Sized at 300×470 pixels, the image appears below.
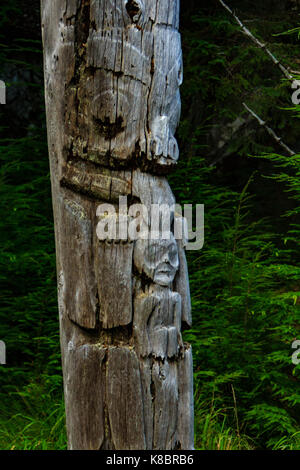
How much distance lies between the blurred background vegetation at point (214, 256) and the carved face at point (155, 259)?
198 cm

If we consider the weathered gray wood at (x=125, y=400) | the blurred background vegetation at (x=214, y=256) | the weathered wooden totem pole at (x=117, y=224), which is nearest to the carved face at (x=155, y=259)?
the weathered wooden totem pole at (x=117, y=224)

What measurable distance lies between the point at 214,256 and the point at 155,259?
3.14m

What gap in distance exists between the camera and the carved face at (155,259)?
2869 mm

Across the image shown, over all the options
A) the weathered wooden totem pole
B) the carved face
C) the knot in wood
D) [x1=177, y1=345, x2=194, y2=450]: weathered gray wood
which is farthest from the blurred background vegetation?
the carved face

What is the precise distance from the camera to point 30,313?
5730 mm

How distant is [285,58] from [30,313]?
12.8 feet

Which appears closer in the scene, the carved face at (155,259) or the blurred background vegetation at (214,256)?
the carved face at (155,259)

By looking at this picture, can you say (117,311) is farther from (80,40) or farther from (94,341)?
(80,40)

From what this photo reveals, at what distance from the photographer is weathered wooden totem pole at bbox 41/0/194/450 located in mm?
2838

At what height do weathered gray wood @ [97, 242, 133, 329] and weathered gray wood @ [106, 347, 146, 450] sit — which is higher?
weathered gray wood @ [97, 242, 133, 329]

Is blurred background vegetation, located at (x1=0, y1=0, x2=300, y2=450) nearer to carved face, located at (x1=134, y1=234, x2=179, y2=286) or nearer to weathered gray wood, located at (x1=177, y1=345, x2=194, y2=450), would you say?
weathered gray wood, located at (x1=177, y1=345, x2=194, y2=450)

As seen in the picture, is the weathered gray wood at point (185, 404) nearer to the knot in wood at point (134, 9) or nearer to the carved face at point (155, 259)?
the carved face at point (155, 259)

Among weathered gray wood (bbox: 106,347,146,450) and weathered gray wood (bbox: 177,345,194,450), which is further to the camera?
weathered gray wood (bbox: 177,345,194,450)

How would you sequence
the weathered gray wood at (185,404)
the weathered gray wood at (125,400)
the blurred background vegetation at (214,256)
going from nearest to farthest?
the weathered gray wood at (125,400), the weathered gray wood at (185,404), the blurred background vegetation at (214,256)
